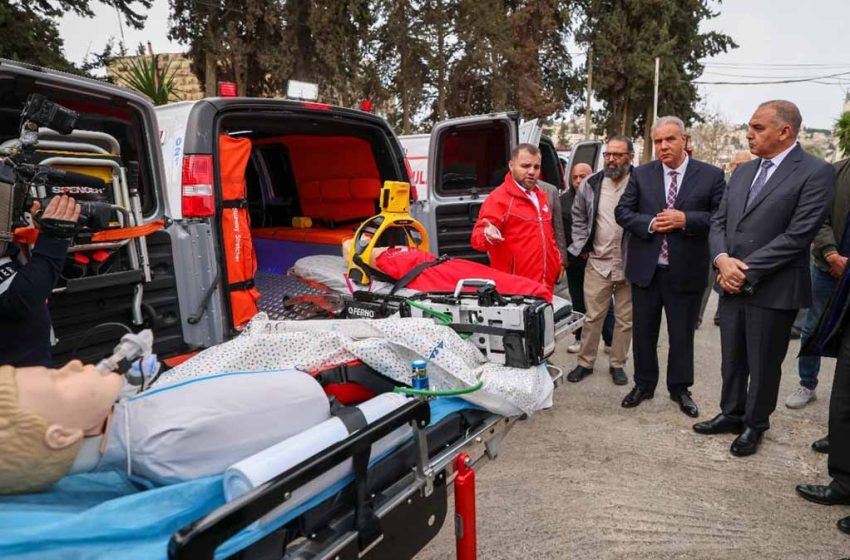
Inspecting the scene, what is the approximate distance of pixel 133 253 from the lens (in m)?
2.66

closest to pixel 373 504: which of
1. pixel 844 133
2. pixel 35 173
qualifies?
pixel 35 173

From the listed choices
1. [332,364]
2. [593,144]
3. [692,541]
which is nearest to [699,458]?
[692,541]

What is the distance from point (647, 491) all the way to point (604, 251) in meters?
1.92

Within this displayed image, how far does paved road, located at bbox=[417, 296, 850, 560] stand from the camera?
2.48m

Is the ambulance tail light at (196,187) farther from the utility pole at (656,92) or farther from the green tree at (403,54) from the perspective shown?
the utility pole at (656,92)

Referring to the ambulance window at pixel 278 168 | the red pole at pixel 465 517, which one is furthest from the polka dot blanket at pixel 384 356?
the ambulance window at pixel 278 168

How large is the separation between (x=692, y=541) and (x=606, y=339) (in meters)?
2.73

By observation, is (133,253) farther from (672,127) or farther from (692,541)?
(672,127)

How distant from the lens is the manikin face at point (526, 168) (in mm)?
3912

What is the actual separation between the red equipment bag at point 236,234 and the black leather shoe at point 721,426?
113 inches

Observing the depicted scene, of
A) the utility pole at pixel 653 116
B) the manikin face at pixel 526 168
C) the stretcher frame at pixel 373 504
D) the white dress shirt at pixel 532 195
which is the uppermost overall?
the utility pole at pixel 653 116

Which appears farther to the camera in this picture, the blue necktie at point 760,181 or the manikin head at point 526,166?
the manikin head at point 526,166

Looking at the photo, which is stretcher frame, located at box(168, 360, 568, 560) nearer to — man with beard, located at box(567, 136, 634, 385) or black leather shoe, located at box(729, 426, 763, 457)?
black leather shoe, located at box(729, 426, 763, 457)

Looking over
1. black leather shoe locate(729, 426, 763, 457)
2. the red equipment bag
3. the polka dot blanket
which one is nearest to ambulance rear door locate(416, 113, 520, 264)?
the red equipment bag
